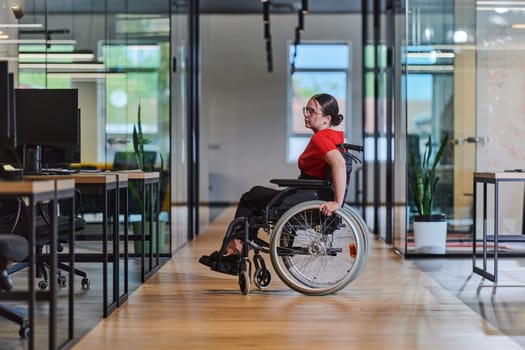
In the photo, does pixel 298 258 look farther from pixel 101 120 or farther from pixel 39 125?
pixel 101 120

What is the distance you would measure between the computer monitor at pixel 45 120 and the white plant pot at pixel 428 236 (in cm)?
298

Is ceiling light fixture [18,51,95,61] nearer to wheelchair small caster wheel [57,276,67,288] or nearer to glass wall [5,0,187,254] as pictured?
glass wall [5,0,187,254]

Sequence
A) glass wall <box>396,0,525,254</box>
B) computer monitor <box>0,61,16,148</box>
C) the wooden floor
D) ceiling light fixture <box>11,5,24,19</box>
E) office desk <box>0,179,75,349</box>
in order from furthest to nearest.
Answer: glass wall <box>396,0,525,254</box>, ceiling light fixture <box>11,5,24,19</box>, the wooden floor, computer monitor <box>0,61,16,148</box>, office desk <box>0,179,75,349</box>

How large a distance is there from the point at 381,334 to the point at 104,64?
4083mm

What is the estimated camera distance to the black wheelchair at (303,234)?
4398 mm

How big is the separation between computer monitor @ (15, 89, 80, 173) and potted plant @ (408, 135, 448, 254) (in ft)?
9.80


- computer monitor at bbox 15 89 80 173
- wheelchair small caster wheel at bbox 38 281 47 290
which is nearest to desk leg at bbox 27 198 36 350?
computer monitor at bbox 15 89 80 173

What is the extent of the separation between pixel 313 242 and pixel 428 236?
7.41 ft

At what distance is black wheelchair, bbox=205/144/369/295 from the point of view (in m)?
4.40

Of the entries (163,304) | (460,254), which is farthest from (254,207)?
A: (460,254)

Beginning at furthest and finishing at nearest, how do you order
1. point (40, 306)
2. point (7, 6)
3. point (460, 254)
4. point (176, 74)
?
point (176, 74) < point (460, 254) < point (7, 6) < point (40, 306)

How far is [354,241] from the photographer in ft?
14.6

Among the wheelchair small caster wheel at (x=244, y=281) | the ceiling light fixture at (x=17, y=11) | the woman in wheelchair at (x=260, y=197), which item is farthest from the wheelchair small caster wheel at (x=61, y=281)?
the ceiling light fixture at (x=17, y=11)

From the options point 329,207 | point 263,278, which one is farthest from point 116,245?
point 329,207
